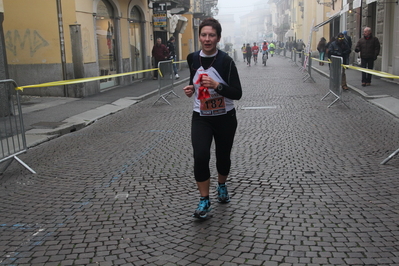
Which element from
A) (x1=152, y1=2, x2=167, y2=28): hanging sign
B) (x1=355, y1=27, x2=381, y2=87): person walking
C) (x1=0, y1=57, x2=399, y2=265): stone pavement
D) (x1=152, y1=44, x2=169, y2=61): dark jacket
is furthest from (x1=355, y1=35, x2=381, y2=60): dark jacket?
(x1=152, y1=2, x2=167, y2=28): hanging sign

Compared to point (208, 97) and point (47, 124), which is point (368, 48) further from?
point (208, 97)

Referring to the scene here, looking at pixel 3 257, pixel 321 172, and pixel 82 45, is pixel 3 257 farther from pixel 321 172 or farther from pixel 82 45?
pixel 82 45

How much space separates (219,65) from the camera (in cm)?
450

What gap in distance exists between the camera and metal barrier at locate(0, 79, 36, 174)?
6.68 meters

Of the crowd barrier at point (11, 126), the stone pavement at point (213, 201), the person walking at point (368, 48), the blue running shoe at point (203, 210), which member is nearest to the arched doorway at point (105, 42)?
the person walking at point (368, 48)

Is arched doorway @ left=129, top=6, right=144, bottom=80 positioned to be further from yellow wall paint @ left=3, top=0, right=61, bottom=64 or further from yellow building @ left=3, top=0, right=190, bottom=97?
yellow wall paint @ left=3, top=0, right=61, bottom=64

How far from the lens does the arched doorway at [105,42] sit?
18.4 metres

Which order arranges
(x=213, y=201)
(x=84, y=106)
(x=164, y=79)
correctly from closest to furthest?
(x=213, y=201) < (x=84, y=106) < (x=164, y=79)

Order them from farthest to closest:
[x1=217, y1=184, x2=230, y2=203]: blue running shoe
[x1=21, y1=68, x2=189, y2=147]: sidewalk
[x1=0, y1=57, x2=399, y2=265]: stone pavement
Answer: [x1=21, y1=68, x2=189, y2=147]: sidewalk < [x1=217, y1=184, x2=230, y2=203]: blue running shoe < [x1=0, y1=57, x2=399, y2=265]: stone pavement

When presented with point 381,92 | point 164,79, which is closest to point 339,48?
point 381,92

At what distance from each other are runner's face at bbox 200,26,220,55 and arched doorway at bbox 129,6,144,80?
1779 cm

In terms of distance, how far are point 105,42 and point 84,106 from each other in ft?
20.6

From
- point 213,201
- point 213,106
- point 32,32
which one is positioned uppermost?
point 32,32

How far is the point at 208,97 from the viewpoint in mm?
4391
